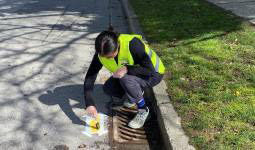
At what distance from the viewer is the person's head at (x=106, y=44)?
11.2 ft

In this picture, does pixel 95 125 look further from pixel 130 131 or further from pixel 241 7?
pixel 241 7

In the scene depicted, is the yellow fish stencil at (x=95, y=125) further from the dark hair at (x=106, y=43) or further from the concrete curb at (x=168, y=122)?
the dark hair at (x=106, y=43)

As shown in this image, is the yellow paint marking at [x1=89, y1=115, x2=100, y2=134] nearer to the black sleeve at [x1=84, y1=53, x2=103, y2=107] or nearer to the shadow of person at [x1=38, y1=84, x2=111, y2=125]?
the shadow of person at [x1=38, y1=84, x2=111, y2=125]

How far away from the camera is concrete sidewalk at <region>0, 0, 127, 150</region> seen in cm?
388

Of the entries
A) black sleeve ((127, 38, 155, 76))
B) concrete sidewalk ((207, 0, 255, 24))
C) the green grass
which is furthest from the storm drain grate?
concrete sidewalk ((207, 0, 255, 24))

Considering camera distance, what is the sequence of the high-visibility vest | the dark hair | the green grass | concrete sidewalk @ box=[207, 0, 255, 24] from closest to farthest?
the dark hair, the green grass, the high-visibility vest, concrete sidewalk @ box=[207, 0, 255, 24]

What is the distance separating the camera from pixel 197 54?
5.74 meters

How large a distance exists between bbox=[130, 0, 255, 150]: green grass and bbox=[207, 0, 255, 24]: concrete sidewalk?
0.32 meters

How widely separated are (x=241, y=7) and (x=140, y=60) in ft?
19.6

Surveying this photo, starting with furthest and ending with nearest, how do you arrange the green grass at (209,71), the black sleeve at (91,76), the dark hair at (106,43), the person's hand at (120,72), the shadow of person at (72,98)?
the shadow of person at (72,98) < the black sleeve at (91,76) < the person's hand at (120,72) < the green grass at (209,71) < the dark hair at (106,43)

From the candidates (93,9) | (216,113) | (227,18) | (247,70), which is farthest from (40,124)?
(93,9)

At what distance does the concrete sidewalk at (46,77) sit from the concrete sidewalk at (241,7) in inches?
98.8

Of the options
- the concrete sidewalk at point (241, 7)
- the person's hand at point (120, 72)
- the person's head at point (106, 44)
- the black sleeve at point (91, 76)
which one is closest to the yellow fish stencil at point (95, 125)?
the black sleeve at point (91, 76)

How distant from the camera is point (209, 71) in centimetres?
501
